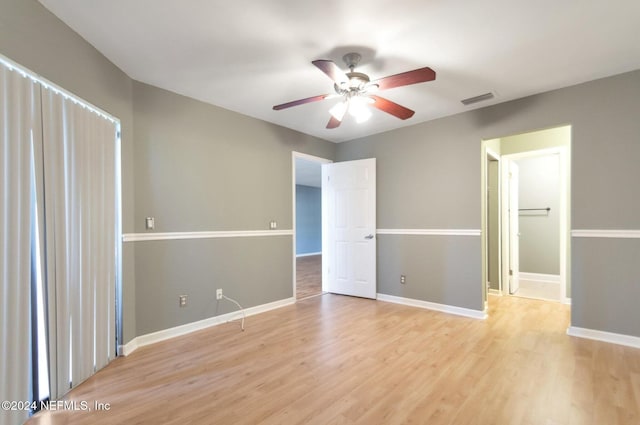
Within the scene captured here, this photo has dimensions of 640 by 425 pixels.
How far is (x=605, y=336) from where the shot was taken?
287 centimetres

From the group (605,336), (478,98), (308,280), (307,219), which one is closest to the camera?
(605,336)

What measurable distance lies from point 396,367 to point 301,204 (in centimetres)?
801

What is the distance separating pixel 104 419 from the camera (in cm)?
178

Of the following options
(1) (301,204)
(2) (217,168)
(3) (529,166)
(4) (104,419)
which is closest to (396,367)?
(4) (104,419)

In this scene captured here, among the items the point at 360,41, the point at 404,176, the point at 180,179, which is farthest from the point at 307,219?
the point at 360,41

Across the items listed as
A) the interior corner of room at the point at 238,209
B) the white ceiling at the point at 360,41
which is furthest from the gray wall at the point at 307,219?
the white ceiling at the point at 360,41

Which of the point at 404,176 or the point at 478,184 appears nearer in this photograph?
the point at 478,184

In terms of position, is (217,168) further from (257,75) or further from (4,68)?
(4,68)

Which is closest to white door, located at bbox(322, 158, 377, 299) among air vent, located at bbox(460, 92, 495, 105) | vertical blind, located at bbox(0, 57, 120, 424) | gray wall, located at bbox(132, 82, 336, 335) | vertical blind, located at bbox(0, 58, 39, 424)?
gray wall, located at bbox(132, 82, 336, 335)

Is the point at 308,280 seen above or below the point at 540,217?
below

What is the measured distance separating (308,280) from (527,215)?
14.6 ft

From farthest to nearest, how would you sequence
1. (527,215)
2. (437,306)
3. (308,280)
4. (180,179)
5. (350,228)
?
(308,280)
(527,215)
(350,228)
(437,306)
(180,179)

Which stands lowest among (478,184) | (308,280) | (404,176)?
(308,280)

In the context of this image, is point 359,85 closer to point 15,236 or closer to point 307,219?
point 15,236
